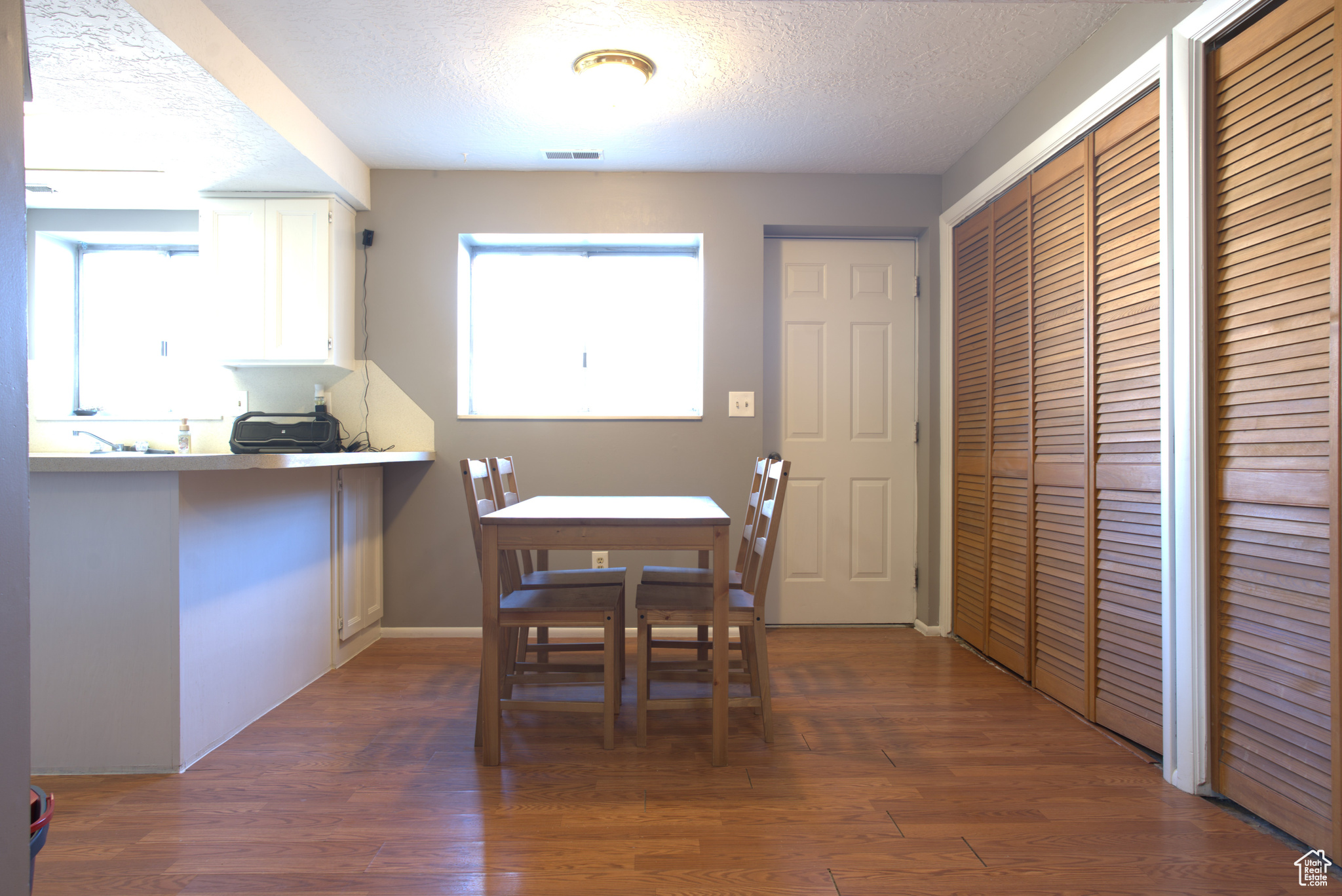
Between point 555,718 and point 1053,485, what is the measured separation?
1982 mm

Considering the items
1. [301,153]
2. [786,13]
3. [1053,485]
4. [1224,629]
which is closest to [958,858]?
[1224,629]

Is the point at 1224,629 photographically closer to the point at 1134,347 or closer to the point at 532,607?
the point at 1134,347

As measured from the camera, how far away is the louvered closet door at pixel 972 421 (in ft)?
10.2

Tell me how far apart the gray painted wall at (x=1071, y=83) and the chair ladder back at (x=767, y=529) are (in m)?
1.63

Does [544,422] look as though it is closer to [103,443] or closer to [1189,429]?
[103,443]

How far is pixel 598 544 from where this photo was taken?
2.04m

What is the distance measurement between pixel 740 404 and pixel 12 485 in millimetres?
2926

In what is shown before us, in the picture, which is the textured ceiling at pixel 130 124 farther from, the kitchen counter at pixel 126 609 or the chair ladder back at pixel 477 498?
the chair ladder back at pixel 477 498

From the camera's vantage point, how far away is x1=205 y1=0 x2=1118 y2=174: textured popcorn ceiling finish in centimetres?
224

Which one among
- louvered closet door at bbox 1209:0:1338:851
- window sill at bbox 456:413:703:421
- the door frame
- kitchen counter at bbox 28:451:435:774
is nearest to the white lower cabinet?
window sill at bbox 456:413:703:421

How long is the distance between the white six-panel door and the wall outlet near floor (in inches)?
9.2

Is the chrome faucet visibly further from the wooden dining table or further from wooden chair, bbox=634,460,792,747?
wooden chair, bbox=634,460,792,747

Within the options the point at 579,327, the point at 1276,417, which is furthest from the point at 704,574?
the point at 579,327

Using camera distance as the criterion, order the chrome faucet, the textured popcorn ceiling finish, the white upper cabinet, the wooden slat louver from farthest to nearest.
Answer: the chrome faucet, the white upper cabinet, the textured popcorn ceiling finish, the wooden slat louver
